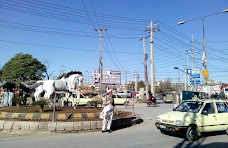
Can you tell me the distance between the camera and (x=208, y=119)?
11.8 metres

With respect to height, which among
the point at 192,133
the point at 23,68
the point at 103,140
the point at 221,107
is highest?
the point at 23,68

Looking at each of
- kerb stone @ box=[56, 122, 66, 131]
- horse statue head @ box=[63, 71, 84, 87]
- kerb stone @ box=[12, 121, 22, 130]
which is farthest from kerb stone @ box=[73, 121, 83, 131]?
horse statue head @ box=[63, 71, 84, 87]

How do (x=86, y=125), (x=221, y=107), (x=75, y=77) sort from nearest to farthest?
(x=221, y=107), (x=86, y=125), (x=75, y=77)

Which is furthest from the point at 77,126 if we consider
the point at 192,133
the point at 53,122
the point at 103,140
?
the point at 192,133

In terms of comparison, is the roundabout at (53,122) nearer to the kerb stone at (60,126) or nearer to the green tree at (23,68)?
the kerb stone at (60,126)

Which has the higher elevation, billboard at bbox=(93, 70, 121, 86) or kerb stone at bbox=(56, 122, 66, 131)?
billboard at bbox=(93, 70, 121, 86)

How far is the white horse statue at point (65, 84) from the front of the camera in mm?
18281

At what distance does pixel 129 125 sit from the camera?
15.8m

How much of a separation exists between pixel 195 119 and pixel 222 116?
1.78 metres

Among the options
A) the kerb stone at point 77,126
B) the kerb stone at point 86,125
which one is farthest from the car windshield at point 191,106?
the kerb stone at point 77,126

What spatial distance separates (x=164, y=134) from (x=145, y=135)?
881 mm

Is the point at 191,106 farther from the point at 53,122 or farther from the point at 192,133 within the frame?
the point at 53,122

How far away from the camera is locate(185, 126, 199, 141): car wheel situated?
435 inches

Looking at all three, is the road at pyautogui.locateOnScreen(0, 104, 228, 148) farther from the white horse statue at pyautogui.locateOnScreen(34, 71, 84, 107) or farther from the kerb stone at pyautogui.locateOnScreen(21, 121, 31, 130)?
the white horse statue at pyautogui.locateOnScreen(34, 71, 84, 107)
